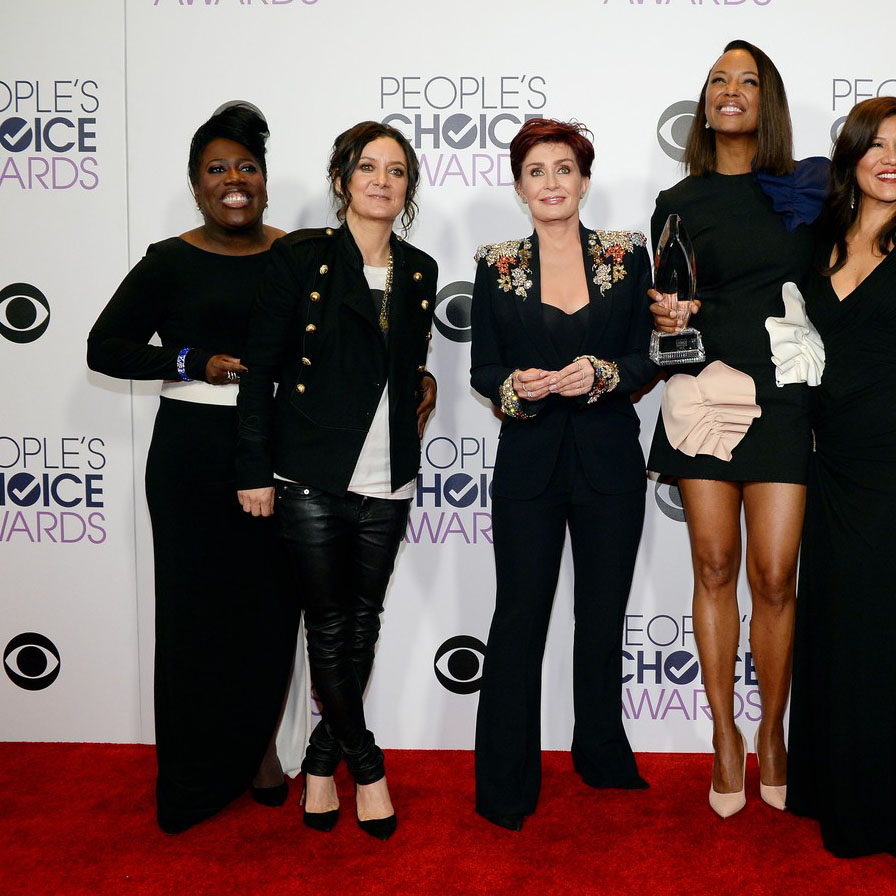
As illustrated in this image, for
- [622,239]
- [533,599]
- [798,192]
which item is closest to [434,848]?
[533,599]

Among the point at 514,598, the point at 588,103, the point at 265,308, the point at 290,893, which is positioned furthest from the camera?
the point at 588,103

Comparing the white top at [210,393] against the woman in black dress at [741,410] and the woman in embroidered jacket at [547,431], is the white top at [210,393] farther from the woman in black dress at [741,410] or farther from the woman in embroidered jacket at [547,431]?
the woman in black dress at [741,410]

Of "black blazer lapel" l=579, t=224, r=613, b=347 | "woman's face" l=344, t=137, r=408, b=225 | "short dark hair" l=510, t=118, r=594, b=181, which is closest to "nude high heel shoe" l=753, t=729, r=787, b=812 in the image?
"black blazer lapel" l=579, t=224, r=613, b=347

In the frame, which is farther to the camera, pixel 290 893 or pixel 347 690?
pixel 347 690

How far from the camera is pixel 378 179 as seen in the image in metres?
2.57

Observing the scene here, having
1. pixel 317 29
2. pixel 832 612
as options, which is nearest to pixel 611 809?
pixel 832 612

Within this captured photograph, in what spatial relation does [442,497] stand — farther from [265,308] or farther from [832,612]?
[832,612]

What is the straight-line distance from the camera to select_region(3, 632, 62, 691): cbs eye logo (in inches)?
137

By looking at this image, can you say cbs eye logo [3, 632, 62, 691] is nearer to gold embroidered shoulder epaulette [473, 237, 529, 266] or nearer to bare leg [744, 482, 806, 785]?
gold embroidered shoulder epaulette [473, 237, 529, 266]

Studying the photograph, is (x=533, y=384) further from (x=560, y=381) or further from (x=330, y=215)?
(x=330, y=215)

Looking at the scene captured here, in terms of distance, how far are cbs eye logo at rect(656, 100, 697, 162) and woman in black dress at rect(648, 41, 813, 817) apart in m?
0.31

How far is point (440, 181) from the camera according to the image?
3279mm

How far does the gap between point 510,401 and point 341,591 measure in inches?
28.7

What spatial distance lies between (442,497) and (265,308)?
1082 mm
